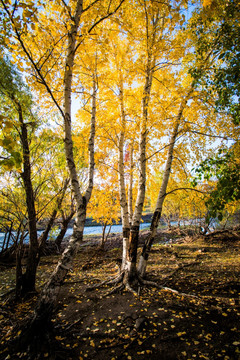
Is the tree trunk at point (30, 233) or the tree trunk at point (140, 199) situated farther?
the tree trunk at point (140, 199)

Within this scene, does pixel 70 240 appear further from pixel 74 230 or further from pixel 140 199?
pixel 140 199

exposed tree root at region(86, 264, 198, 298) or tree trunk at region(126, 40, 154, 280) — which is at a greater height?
tree trunk at region(126, 40, 154, 280)

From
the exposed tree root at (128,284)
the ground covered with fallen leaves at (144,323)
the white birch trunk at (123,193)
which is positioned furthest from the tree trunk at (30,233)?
the white birch trunk at (123,193)

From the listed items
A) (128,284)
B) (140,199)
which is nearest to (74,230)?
(140,199)

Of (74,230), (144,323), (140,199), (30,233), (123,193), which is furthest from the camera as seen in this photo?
(123,193)

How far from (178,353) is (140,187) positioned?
135 inches

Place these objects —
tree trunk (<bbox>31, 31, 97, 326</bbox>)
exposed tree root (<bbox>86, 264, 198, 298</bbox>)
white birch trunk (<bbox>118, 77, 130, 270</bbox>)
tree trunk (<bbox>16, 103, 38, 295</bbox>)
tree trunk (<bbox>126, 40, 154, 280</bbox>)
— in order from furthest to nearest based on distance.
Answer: white birch trunk (<bbox>118, 77, 130, 270</bbox>) < tree trunk (<bbox>126, 40, 154, 280</bbox>) < tree trunk (<bbox>16, 103, 38, 295</bbox>) < exposed tree root (<bbox>86, 264, 198, 298</bbox>) < tree trunk (<bbox>31, 31, 97, 326</bbox>)

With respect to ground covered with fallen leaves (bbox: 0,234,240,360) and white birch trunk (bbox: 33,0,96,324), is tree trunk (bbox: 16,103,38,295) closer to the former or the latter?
ground covered with fallen leaves (bbox: 0,234,240,360)

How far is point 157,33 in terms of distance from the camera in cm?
501

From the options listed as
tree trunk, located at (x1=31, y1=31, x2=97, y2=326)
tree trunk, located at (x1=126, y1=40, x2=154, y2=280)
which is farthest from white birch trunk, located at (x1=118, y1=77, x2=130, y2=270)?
tree trunk, located at (x1=31, y1=31, x2=97, y2=326)

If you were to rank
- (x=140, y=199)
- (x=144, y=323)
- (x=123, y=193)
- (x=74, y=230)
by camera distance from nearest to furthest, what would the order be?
(x=144, y=323)
(x=74, y=230)
(x=140, y=199)
(x=123, y=193)

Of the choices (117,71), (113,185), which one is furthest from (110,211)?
(117,71)

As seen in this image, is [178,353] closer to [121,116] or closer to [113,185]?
[121,116]

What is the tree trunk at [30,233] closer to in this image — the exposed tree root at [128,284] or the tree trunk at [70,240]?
the exposed tree root at [128,284]
